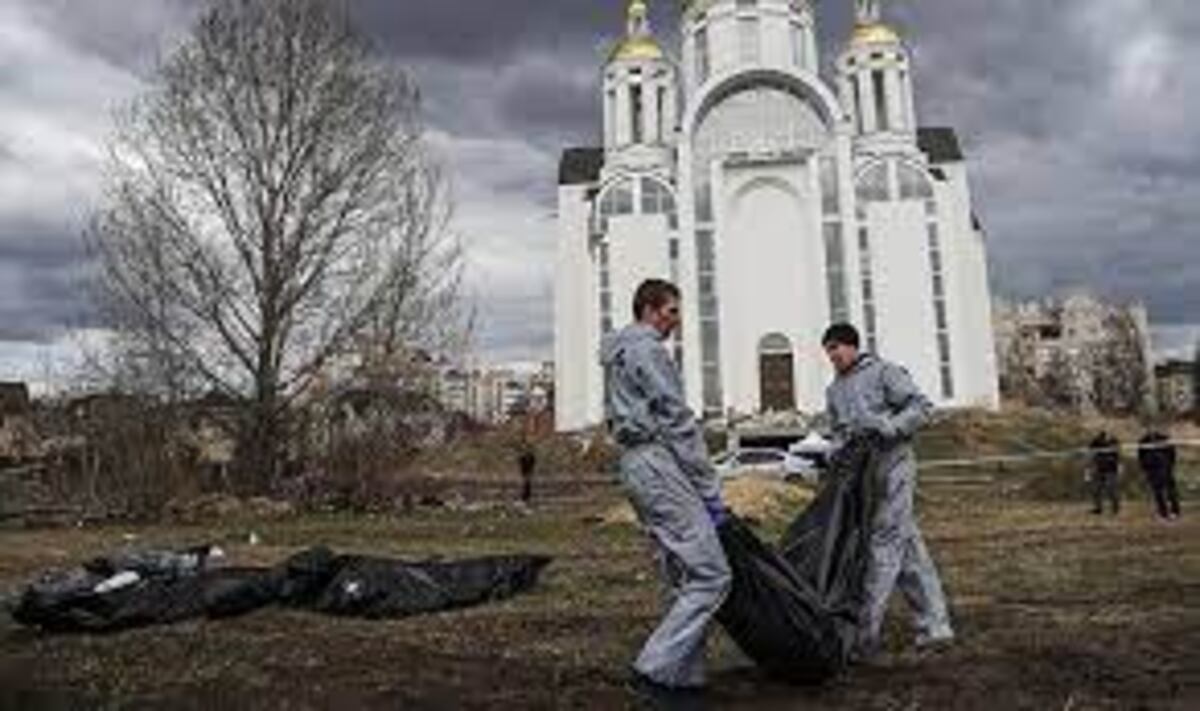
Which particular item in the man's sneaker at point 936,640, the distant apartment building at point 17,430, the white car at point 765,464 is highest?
the distant apartment building at point 17,430

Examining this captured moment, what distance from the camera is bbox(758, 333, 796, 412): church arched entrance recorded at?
178 ft

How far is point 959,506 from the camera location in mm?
24984

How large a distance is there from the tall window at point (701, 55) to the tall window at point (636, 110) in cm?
284

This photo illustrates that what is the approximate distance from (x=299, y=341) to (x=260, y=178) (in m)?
3.82

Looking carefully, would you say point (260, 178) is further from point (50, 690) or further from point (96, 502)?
point (50, 690)

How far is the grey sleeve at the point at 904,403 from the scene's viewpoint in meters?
6.97

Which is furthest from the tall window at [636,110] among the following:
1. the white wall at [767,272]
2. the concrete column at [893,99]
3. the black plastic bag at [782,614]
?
the black plastic bag at [782,614]

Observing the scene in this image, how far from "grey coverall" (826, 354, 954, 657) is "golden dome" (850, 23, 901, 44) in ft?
179

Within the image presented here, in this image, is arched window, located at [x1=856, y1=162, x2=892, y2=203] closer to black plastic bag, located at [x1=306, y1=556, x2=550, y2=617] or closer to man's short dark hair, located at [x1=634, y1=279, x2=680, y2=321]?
black plastic bag, located at [x1=306, y1=556, x2=550, y2=617]

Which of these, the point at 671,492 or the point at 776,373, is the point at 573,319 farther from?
the point at 671,492

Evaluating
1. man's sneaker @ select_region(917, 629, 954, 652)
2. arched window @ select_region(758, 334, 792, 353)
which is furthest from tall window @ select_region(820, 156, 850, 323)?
man's sneaker @ select_region(917, 629, 954, 652)

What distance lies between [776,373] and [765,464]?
61.3ft

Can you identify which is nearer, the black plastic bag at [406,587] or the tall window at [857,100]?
the black plastic bag at [406,587]

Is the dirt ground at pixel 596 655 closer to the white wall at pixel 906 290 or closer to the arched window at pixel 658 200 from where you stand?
the white wall at pixel 906 290
